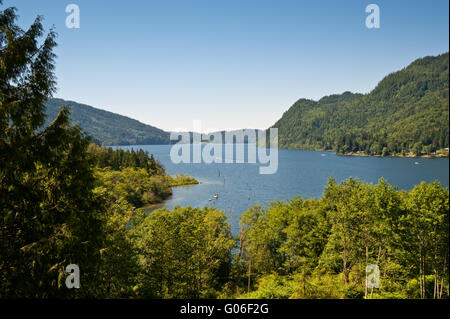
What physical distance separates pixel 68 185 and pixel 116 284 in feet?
36.9

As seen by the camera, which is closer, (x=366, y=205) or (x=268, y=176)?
(x=366, y=205)

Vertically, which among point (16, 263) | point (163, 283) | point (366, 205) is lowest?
point (163, 283)

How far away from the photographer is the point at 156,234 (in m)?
18.6

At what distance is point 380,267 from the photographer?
20078 millimetres

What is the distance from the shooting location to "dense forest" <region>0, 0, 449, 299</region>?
18.4 ft

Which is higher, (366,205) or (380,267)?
(366,205)

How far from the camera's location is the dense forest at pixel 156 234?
5621 millimetres

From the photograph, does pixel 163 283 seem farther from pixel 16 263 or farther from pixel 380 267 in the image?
pixel 380 267

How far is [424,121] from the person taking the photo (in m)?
186

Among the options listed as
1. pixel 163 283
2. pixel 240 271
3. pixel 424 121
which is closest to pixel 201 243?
pixel 163 283

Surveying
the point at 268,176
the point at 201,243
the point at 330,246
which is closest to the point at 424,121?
the point at 268,176
